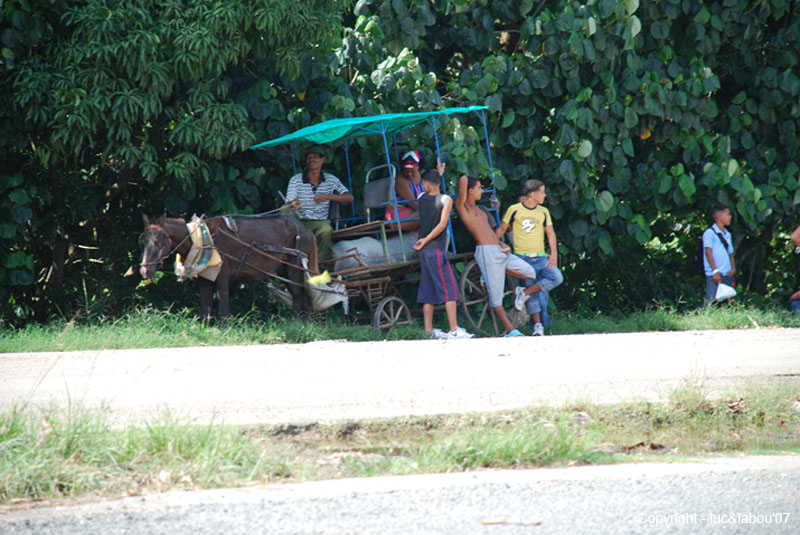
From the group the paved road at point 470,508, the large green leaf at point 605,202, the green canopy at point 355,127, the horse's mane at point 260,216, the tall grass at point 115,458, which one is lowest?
the paved road at point 470,508

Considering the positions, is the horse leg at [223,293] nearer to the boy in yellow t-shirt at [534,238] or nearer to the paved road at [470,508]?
the boy in yellow t-shirt at [534,238]

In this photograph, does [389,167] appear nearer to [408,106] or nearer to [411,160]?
[411,160]

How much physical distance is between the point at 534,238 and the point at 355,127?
2.47 meters

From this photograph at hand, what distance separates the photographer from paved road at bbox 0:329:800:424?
577 cm

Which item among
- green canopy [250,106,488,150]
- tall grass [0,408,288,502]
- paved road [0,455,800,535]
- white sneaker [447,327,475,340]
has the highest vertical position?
green canopy [250,106,488,150]

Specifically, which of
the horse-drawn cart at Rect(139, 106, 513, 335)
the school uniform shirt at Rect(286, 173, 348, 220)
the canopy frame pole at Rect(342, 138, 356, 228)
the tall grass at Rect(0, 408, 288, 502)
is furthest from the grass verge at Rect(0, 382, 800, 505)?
the canopy frame pole at Rect(342, 138, 356, 228)

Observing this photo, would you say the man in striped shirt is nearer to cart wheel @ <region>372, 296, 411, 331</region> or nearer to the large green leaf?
cart wheel @ <region>372, 296, 411, 331</region>

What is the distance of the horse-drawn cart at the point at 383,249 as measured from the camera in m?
9.48

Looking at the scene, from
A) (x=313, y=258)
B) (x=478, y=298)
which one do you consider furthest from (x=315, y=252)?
(x=478, y=298)

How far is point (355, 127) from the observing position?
9.20 meters

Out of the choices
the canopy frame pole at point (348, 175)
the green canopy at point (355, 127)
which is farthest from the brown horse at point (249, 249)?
the canopy frame pole at point (348, 175)

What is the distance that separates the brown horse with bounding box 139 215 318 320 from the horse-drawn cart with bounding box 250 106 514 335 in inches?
16.8

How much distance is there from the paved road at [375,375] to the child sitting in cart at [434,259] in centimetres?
135

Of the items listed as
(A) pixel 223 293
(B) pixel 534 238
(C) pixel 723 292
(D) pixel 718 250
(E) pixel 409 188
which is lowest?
(C) pixel 723 292
